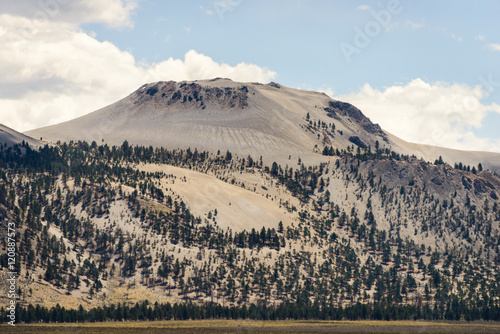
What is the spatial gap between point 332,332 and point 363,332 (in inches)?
506

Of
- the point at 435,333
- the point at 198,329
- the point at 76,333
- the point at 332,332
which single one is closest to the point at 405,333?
the point at 435,333

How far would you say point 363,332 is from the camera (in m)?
198

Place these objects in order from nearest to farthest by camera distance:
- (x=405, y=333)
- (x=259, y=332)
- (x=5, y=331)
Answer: (x=5, y=331), (x=259, y=332), (x=405, y=333)

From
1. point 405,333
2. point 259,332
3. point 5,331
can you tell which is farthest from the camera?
point 405,333

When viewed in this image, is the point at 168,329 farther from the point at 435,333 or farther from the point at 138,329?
the point at 435,333

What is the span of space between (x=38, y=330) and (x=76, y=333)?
515 inches

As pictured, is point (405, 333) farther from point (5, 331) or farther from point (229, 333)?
point (5, 331)

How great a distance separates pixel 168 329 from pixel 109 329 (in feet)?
56.8

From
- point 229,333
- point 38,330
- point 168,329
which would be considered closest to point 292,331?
point 229,333

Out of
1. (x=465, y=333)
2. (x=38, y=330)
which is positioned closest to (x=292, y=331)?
(x=465, y=333)

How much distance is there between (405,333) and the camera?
655 ft

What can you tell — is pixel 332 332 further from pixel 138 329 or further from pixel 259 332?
pixel 138 329

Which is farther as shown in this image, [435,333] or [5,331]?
[435,333]

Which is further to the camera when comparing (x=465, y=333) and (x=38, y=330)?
(x=465, y=333)
